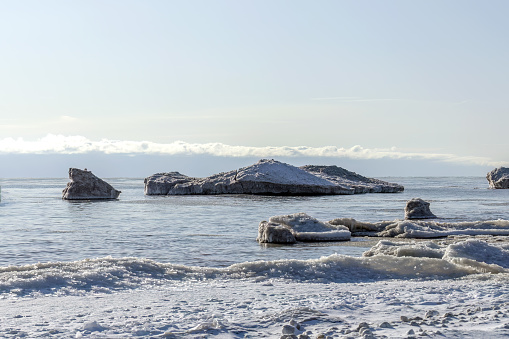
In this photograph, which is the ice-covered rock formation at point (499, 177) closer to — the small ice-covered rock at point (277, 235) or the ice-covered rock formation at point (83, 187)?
the ice-covered rock formation at point (83, 187)

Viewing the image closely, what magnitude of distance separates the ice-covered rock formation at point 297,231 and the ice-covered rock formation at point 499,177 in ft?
208

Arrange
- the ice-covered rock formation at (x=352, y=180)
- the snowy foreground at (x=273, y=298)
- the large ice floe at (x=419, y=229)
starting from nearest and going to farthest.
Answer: the snowy foreground at (x=273, y=298)
the large ice floe at (x=419, y=229)
the ice-covered rock formation at (x=352, y=180)

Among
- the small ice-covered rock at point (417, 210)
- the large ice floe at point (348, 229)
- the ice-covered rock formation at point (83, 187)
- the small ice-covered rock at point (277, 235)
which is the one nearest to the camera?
the small ice-covered rock at point (277, 235)

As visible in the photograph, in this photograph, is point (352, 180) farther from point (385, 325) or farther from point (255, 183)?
point (385, 325)

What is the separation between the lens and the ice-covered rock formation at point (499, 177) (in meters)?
70.2

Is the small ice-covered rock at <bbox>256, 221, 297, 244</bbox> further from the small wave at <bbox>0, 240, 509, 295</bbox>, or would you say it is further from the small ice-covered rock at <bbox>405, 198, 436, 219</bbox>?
the small ice-covered rock at <bbox>405, 198, 436, 219</bbox>

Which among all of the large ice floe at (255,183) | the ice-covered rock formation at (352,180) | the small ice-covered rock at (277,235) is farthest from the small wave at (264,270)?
the ice-covered rock formation at (352,180)

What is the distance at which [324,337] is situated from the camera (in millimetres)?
4711

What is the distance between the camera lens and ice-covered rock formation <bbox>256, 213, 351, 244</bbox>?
1284cm

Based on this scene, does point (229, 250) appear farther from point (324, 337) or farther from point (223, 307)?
point (324, 337)

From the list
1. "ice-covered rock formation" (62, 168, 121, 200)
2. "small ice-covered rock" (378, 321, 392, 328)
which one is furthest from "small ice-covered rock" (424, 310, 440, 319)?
"ice-covered rock formation" (62, 168, 121, 200)

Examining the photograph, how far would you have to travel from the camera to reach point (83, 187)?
38.7m

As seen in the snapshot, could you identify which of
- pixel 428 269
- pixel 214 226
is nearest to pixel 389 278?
pixel 428 269

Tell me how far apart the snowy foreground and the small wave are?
15 millimetres
